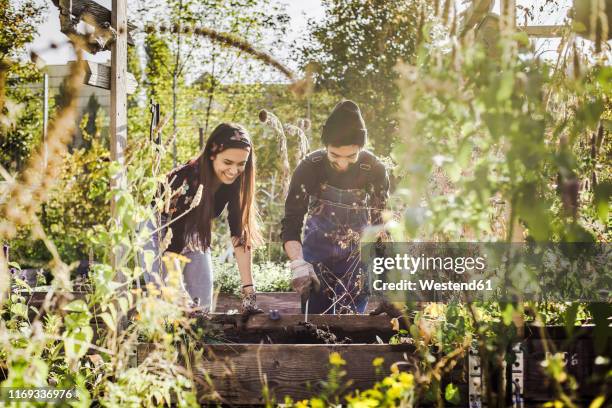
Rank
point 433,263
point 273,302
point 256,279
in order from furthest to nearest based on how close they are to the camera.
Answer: point 256,279 < point 273,302 < point 433,263

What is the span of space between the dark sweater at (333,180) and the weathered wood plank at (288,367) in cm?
146

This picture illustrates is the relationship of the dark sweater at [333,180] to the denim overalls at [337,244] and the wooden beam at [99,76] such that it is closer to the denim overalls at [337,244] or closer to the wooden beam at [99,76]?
the denim overalls at [337,244]

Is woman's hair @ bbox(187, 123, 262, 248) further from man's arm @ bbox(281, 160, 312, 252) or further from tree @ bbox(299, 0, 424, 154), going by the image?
tree @ bbox(299, 0, 424, 154)

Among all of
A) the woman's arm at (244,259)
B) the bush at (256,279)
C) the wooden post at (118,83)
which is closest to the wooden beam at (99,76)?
the wooden post at (118,83)

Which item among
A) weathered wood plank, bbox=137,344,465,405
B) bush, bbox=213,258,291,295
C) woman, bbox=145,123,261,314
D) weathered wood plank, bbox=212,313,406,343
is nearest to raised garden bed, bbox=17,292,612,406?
weathered wood plank, bbox=137,344,465,405

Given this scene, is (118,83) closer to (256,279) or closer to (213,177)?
(213,177)

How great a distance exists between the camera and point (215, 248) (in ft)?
25.7

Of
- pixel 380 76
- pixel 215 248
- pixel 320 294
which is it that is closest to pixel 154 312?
pixel 320 294

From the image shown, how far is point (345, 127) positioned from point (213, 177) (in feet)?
3.00

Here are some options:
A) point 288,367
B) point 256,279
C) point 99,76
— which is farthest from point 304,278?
point 256,279

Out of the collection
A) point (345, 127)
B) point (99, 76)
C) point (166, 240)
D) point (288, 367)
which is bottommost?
point (288, 367)

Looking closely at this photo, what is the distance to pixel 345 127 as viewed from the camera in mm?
3904

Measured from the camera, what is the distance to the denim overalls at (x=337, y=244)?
13.1ft

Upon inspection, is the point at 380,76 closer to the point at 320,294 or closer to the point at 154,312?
the point at 320,294
